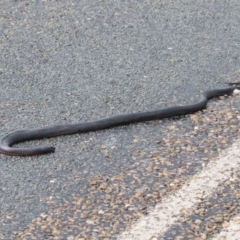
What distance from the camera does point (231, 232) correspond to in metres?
3.45

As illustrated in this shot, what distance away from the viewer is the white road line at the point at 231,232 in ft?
11.2

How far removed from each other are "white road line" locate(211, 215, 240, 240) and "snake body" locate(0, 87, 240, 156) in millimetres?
1175

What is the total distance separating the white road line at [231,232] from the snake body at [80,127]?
1175 mm

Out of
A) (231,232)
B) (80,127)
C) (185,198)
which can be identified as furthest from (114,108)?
(231,232)

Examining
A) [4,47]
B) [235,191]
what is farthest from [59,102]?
[235,191]

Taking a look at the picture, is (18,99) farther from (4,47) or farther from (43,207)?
(43,207)

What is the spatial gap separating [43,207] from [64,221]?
18 cm

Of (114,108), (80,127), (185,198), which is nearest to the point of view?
(185,198)

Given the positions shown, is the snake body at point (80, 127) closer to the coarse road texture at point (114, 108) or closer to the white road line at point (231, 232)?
the coarse road texture at point (114, 108)

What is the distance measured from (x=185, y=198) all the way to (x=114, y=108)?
130 centimetres

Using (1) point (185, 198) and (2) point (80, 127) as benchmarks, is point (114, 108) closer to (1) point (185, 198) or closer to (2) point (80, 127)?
(2) point (80, 127)

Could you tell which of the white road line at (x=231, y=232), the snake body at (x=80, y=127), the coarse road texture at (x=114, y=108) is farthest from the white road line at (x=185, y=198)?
the snake body at (x=80, y=127)

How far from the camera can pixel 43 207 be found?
12.0ft

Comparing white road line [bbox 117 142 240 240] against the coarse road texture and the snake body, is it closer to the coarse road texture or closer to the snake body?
the coarse road texture
